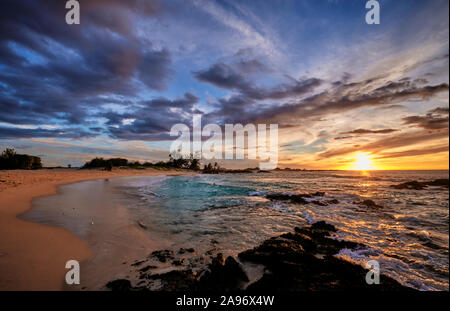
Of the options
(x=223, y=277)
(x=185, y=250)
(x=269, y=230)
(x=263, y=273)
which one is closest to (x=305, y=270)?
(x=263, y=273)

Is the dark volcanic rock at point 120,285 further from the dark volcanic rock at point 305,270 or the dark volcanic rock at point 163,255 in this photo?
the dark volcanic rock at point 305,270

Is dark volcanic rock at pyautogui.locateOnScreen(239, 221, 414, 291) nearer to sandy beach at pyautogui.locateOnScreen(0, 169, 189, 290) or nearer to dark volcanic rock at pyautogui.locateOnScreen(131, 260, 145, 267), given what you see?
dark volcanic rock at pyautogui.locateOnScreen(131, 260, 145, 267)

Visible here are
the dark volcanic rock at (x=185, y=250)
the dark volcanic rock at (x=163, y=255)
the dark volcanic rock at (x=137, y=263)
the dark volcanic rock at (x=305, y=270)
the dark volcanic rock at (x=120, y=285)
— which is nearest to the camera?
the dark volcanic rock at (x=120, y=285)

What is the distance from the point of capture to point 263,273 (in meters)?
3.86

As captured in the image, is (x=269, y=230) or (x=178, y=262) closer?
(x=178, y=262)

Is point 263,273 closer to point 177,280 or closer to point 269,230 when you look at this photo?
point 177,280

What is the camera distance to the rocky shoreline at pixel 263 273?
334 cm

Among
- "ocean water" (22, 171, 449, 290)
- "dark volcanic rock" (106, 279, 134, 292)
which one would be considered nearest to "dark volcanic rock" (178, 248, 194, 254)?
"ocean water" (22, 171, 449, 290)

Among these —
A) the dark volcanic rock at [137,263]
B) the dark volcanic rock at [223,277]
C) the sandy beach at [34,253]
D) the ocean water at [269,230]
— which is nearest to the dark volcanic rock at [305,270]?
the dark volcanic rock at [223,277]

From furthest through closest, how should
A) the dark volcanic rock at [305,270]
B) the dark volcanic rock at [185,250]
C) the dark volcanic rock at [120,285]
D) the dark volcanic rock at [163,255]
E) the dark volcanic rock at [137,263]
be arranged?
the dark volcanic rock at [185,250]
the dark volcanic rock at [163,255]
the dark volcanic rock at [137,263]
the dark volcanic rock at [305,270]
the dark volcanic rock at [120,285]

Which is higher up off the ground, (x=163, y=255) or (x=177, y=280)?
(x=177, y=280)

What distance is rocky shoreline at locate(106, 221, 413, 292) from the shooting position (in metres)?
3.34
